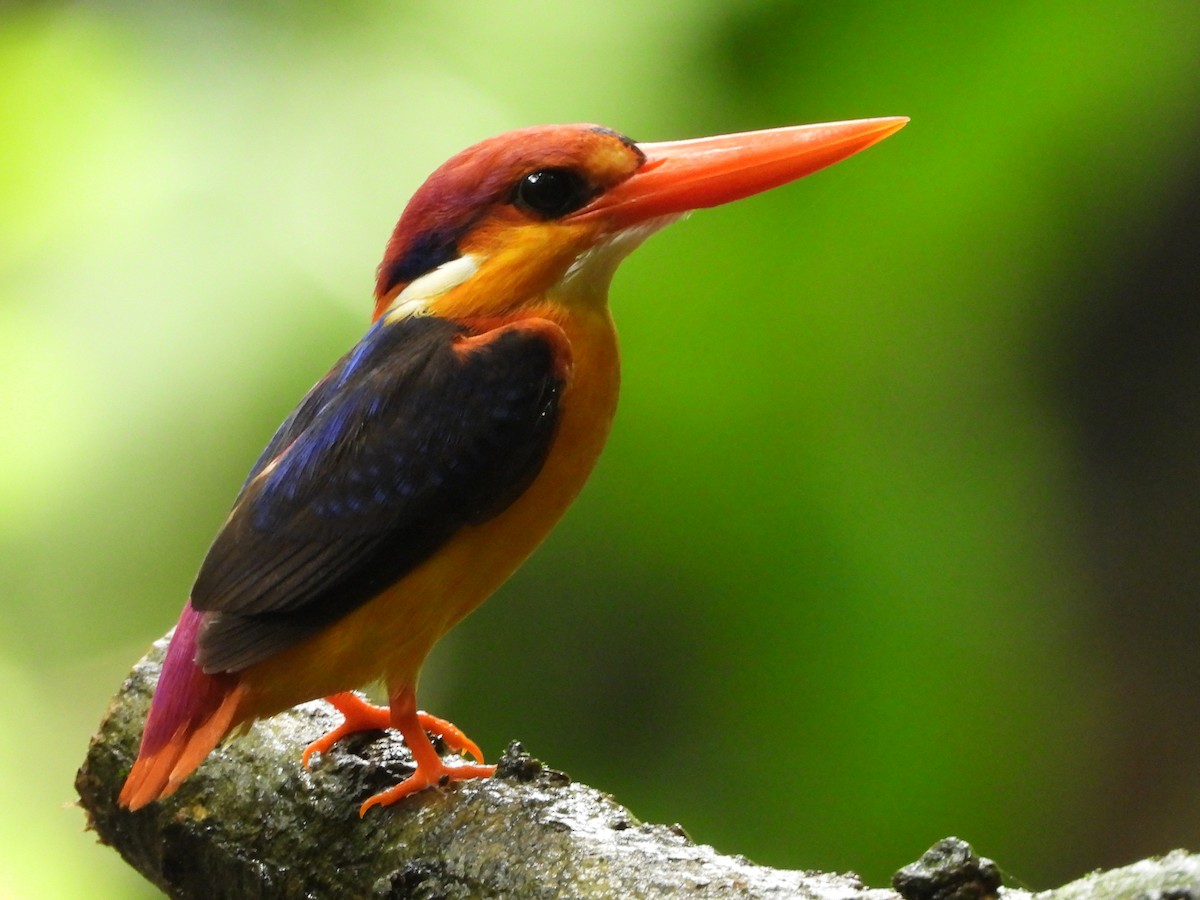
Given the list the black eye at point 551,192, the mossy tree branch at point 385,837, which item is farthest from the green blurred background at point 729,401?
the black eye at point 551,192

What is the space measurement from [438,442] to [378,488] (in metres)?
0.09

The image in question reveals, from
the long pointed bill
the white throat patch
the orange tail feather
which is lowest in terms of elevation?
the orange tail feather

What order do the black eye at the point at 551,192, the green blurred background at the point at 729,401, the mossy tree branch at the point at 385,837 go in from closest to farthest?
1. the mossy tree branch at the point at 385,837
2. the black eye at the point at 551,192
3. the green blurred background at the point at 729,401

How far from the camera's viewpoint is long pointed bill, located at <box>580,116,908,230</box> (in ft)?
5.77

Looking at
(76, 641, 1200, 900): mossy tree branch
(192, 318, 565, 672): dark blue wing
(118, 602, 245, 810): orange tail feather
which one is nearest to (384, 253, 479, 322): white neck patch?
(192, 318, 565, 672): dark blue wing

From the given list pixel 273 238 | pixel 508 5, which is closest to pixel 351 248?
pixel 273 238

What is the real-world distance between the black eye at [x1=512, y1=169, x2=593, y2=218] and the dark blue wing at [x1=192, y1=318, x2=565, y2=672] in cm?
18

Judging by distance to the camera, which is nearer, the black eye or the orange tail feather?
the orange tail feather

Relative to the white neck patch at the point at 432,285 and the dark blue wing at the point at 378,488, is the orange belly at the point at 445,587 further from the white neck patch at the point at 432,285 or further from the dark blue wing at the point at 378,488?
the white neck patch at the point at 432,285

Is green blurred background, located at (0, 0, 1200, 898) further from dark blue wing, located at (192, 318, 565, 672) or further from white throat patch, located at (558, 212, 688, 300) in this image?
dark blue wing, located at (192, 318, 565, 672)

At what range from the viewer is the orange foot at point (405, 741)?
1.70 meters

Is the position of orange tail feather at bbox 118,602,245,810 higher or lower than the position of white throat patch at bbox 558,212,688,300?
lower

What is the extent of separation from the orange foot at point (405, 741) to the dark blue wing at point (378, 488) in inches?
7.5

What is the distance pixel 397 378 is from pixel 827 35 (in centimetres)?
185
